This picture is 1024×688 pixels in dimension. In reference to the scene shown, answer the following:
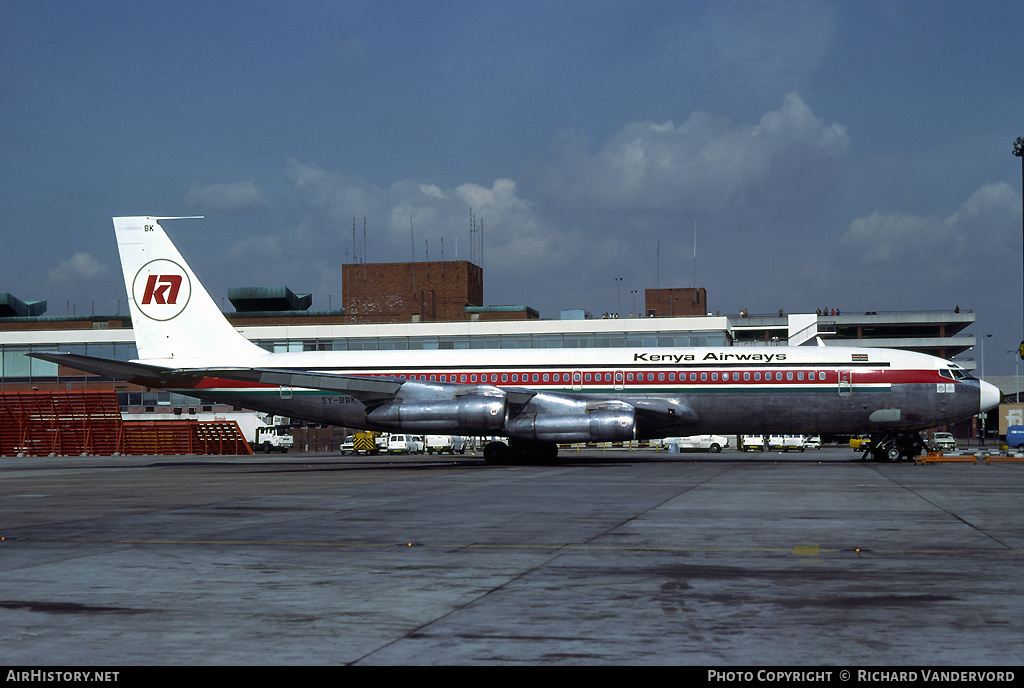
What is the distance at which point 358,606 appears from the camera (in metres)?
9.50

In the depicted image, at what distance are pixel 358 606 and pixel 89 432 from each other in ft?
207

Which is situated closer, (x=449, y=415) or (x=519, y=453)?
(x=449, y=415)

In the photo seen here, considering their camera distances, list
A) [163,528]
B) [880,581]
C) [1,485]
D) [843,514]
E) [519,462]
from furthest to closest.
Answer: [519,462] < [1,485] < [843,514] < [163,528] < [880,581]

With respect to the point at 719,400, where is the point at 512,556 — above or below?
below

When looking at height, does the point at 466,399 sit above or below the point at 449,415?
above

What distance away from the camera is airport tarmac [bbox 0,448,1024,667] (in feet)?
25.2

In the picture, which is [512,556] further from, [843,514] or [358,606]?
[843,514]

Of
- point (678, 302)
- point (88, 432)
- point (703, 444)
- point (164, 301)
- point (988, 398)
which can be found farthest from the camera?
point (678, 302)

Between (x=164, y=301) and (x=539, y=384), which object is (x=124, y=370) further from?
(x=539, y=384)

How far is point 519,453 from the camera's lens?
41.8 meters

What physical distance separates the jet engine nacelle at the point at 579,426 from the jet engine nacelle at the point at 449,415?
1.08 metres

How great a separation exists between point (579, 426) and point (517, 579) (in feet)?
87.8

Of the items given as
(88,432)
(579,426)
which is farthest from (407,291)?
(579,426)

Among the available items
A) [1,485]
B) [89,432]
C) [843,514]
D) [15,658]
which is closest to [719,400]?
[843,514]
